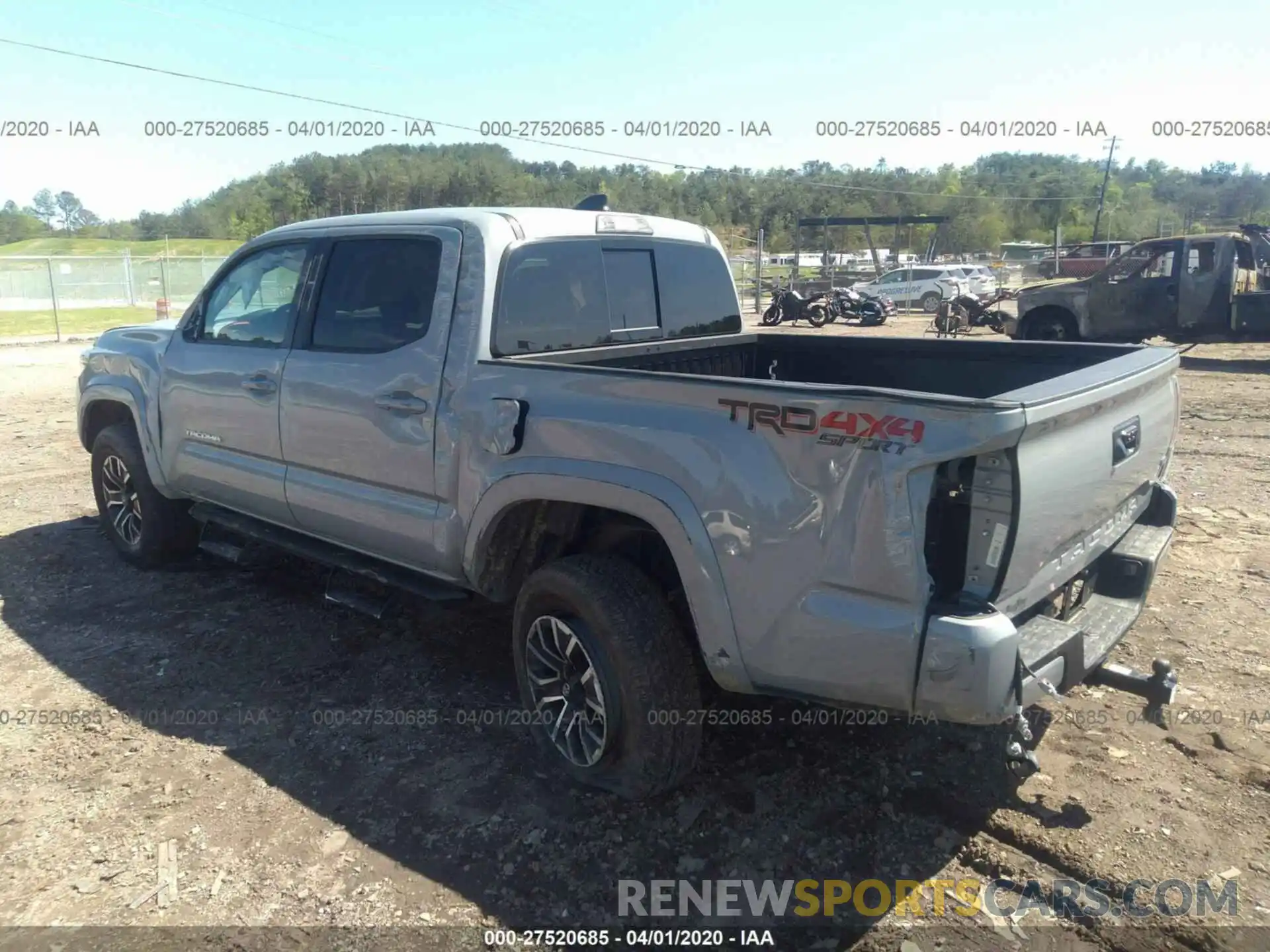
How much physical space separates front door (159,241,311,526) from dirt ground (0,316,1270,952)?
0.77m

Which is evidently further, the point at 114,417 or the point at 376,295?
the point at 114,417

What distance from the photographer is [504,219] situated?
3.75m

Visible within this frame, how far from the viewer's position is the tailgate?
246 cm

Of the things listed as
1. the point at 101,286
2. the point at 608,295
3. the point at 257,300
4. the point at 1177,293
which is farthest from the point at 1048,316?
the point at 101,286

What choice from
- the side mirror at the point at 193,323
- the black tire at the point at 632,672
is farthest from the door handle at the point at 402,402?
the side mirror at the point at 193,323

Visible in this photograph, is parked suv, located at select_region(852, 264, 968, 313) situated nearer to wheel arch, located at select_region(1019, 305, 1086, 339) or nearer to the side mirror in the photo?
wheel arch, located at select_region(1019, 305, 1086, 339)

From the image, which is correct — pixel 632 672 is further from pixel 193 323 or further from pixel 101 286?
pixel 101 286

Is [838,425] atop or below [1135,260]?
below

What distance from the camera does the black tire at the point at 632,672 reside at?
300 centimetres

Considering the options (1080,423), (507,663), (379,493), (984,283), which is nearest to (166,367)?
(379,493)

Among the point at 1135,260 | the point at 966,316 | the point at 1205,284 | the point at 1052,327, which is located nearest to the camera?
the point at 1205,284

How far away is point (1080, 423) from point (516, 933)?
2.21 metres

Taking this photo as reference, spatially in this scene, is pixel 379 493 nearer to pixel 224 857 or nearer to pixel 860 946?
pixel 224 857

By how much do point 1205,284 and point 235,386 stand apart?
616 inches
